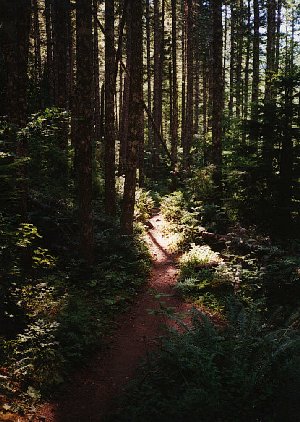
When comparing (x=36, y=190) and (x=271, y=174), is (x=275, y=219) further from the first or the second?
(x=36, y=190)

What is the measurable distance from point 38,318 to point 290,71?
10.0 metres

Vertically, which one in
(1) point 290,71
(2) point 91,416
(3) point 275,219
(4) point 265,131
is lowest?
(2) point 91,416

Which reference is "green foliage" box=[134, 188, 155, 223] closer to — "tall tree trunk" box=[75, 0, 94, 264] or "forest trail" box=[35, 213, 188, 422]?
"forest trail" box=[35, 213, 188, 422]

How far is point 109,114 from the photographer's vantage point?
48.7ft

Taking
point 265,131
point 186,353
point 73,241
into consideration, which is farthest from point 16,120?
point 265,131

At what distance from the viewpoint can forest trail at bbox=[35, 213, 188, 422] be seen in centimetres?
607

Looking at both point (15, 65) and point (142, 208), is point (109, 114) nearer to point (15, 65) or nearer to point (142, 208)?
point (142, 208)

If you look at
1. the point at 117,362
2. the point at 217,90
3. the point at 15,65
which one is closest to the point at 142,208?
the point at 217,90

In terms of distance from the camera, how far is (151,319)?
9328mm

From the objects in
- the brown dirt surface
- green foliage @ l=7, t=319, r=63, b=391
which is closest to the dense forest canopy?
green foliage @ l=7, t=319, r=63, b=391

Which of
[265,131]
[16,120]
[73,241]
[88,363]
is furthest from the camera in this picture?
[265,131]

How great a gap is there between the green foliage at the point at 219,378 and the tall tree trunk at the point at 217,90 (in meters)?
10.5

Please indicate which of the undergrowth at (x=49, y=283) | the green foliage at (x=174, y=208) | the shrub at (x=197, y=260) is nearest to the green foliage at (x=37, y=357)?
the undergrowth at (x=49, y=283)

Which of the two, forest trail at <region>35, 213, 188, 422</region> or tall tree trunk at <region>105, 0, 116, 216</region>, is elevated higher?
tall tree trunk at <region>105, 0, 116, 216</region>
